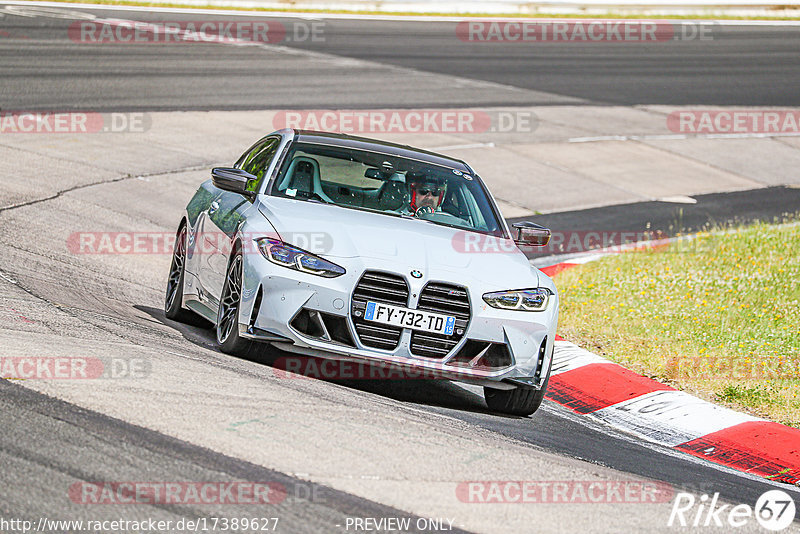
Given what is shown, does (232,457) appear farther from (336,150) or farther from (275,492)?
(336,150)

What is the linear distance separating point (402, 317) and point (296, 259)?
2.44 feet

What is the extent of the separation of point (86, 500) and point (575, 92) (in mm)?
22626

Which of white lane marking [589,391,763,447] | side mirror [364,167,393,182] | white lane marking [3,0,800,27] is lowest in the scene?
white lane marking [589,391,763,447]

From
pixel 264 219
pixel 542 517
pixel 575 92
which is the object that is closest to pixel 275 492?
pixel 542 517

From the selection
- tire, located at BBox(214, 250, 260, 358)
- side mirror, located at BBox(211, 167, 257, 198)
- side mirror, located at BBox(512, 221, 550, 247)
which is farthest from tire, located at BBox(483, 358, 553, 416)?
side mirror, located at BBox(211, 167, 257, 198)

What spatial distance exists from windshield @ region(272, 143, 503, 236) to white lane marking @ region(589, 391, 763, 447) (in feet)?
5.18

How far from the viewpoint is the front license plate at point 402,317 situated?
22.7 feet

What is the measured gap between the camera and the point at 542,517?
5102 mm

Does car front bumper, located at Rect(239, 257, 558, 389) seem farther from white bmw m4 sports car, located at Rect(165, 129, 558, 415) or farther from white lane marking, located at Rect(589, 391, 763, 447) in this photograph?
white lane marking, located at Rect(589, 391, 763, 447)

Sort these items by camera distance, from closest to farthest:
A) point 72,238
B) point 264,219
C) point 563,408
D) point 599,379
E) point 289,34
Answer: point 264,219 → point 563,408 → point 599,379 → point 72,238 → point 289,34

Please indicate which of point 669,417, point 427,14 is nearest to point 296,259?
point 669,417

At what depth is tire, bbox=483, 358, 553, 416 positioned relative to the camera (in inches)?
296

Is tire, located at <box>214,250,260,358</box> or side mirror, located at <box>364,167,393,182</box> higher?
side mirror, located at <box>364,167,393,182</box>

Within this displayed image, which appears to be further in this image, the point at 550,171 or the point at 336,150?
the point at 550,171
